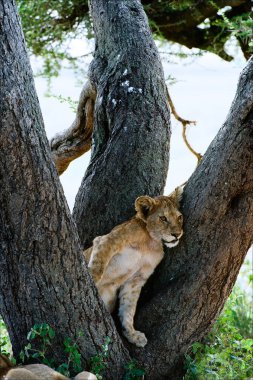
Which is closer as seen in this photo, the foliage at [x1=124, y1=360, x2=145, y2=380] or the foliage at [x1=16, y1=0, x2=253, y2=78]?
the foliage at [x1=124, y1=360, x2=145, y2=380]

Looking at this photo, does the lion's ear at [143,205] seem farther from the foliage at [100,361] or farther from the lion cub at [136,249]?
the foliage at [100,361]

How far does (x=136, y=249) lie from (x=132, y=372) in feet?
2.21

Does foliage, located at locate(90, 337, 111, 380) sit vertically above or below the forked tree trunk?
below

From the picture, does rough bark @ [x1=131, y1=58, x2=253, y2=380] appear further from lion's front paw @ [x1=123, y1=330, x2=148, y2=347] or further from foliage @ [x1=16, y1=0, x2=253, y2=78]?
foliage @ [x1=16, y1=0, x2=253, y2=78]

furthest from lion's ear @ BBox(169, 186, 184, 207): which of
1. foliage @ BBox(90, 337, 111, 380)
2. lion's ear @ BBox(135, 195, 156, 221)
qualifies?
foliage @ BBox(90, 337, 111, 380)

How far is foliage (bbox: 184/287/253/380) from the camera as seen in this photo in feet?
13.5

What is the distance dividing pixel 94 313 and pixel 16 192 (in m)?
0.72

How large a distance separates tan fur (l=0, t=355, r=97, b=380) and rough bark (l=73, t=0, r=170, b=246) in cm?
136

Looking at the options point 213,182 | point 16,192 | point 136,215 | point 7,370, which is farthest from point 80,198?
point 7,370

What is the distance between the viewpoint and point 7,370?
→ 319 centimetres

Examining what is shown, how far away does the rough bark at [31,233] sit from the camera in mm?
3471

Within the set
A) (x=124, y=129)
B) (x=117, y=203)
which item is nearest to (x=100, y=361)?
(x=117, y=203)

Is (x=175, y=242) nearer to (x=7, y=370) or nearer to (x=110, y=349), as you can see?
(x=110, y=349)

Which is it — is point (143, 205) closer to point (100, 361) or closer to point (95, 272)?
point (95, 272)
